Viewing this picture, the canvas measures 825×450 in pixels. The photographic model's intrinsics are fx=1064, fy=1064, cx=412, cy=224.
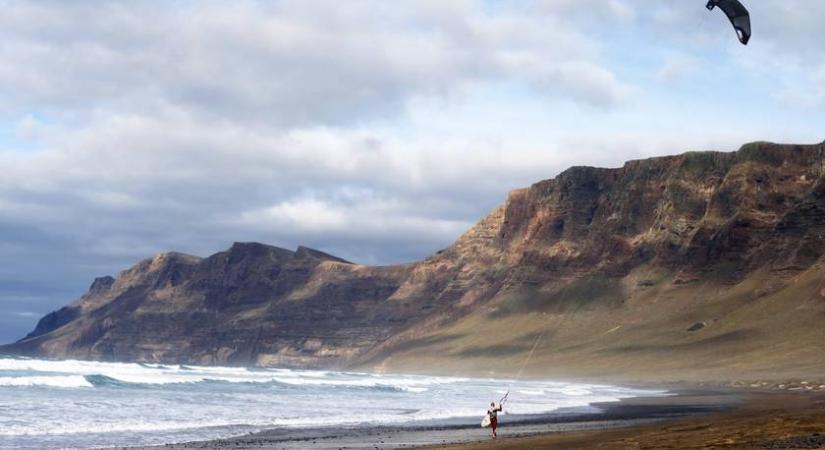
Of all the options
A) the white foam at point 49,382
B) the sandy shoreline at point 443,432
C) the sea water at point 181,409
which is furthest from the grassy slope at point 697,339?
the white foam at point 49,382

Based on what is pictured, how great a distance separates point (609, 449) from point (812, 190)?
17792 centimetres

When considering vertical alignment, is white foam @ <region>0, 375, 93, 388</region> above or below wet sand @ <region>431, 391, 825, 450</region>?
above

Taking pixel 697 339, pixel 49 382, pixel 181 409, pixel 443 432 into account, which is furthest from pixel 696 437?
pixel 697 339

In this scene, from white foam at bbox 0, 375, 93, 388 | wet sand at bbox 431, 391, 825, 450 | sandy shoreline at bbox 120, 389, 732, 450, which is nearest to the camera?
wet sand at bbox 431, 391, 825, 450

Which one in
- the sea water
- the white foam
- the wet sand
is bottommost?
the wet sand

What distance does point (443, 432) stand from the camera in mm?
43969

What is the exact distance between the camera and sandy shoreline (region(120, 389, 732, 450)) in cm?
3756

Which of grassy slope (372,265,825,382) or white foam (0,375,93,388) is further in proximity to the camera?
grassy slope (372,265,825,382)

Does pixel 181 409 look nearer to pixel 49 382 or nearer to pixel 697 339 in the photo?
pixel 49 382

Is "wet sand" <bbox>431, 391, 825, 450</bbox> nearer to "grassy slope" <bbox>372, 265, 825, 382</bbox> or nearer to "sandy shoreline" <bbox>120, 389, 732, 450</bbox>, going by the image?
"sandy shoreline" <bbox>120, 389, 732, 450</bbox>

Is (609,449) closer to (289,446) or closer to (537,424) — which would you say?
(289,446)

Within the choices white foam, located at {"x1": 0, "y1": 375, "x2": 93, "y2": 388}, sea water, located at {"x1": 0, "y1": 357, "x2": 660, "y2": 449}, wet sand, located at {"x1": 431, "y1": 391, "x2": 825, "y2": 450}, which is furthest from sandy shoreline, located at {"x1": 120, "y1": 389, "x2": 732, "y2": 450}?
white foam, located at {"x1": 0, "y1": 375, "x2": 93, "y2": 388}

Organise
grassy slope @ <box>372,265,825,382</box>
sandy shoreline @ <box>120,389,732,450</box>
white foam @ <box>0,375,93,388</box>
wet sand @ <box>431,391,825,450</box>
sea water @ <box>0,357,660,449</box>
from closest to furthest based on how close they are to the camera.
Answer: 1. wet sand @ <box>431,391,825,450</box>
2. sandy shoreline @ <box>120,389,732,450</box>
3. sea water @ <box>0,357,660,449</box>
4. white foam @ <box>0,375,93,388</box>
5. grassy slope @ <box>372,265,825,382</box>

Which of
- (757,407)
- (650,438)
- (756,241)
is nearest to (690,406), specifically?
(757,407)
